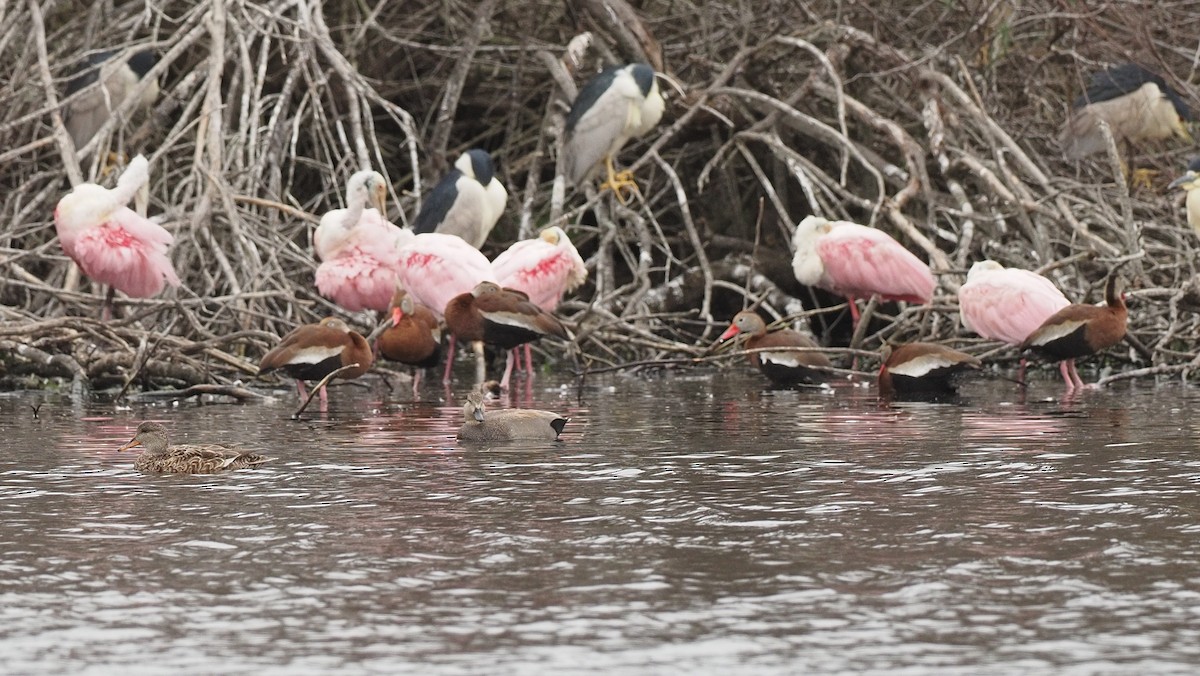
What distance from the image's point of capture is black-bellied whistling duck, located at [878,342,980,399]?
37.2 ft

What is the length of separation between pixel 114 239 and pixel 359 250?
180cm

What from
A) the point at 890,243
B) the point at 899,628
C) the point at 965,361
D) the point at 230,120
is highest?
the point at 230,120

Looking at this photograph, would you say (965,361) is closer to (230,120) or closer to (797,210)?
(797,210)

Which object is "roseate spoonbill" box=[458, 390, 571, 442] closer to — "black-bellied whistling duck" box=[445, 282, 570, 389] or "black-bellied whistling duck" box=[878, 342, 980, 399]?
"black-bellied whistling duck" box=[878, 342, 980, 399]

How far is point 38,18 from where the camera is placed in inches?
532

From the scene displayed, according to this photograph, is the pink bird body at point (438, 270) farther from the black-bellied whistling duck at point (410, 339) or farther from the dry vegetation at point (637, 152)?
the dry vegetation at point (637, 152)

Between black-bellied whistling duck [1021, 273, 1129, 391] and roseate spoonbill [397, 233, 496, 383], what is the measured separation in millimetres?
3630

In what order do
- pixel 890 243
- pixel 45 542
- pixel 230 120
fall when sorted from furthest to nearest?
pixel 230 120
pixel 890 243
pixel 45 542

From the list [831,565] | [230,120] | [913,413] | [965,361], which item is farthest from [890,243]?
[831,565]

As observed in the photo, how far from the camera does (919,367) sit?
37.3 feet

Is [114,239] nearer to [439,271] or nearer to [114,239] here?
[114,239]

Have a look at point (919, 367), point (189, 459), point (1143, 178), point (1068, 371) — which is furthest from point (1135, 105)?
point (189, 459)

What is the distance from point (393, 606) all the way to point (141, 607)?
26.2 inches

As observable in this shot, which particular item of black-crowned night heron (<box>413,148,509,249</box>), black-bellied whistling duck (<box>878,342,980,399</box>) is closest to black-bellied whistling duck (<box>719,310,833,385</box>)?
black-bellied whistling duck (<box>878,342,980,399</box>)
